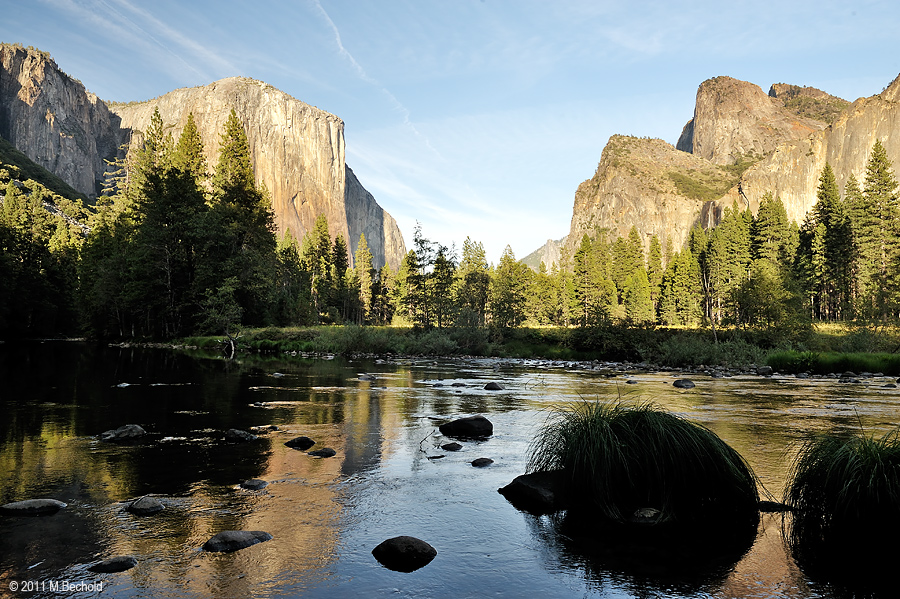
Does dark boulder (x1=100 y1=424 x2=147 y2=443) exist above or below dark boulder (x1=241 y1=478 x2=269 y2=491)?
above

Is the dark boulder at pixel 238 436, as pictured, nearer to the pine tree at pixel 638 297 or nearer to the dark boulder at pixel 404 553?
the dark boulder at pixel 404 553

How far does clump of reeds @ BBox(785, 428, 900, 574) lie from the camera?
20.5 feet

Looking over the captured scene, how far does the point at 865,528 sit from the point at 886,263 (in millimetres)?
80819

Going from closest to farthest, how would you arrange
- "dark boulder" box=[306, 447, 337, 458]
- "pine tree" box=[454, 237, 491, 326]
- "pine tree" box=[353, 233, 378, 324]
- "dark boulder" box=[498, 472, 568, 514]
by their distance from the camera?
"dark boulder" box=[498, 472, 568, 514] → "dark boulder" box=[306, 447, 337, 458] → "pine tree" box=[454, 237, 491, 326] → "pine tree" box=[353, 233, 378, 324]

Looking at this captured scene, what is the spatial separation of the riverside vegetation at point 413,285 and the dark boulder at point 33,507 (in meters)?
35.8

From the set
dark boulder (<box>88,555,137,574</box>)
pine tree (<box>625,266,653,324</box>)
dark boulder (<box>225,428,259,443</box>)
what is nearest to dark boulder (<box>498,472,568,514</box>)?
dark boulder (<box>88,555,137,574</box>)

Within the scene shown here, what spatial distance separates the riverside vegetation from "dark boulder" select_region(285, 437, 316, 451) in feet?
101

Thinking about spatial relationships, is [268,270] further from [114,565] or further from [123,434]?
[114,565]

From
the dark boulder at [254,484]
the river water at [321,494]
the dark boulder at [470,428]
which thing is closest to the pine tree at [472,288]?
the river water at [321,494]

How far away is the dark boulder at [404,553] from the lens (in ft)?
19.4

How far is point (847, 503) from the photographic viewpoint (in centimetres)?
659

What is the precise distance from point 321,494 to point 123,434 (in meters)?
6.28

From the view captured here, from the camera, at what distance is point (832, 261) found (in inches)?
2960

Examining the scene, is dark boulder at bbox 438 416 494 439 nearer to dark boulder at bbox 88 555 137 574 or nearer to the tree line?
dark boulder at bbox 88 555 137 574
